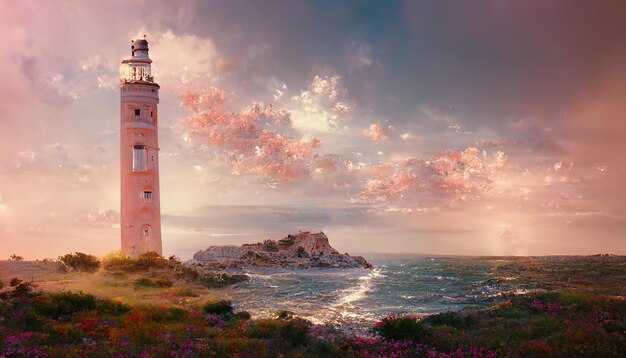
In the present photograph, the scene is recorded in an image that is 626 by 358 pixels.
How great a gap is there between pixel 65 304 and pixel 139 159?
33481 millimetres

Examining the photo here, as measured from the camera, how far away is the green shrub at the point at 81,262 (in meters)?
42.4

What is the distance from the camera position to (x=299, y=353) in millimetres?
13805

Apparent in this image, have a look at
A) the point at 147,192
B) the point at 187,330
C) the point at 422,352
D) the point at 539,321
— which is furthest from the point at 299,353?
the point at 147,192

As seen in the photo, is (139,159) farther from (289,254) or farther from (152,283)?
(289,254)

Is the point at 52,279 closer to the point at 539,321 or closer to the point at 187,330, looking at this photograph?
the point at 187,330

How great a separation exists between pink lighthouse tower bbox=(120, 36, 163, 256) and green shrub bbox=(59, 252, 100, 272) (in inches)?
232

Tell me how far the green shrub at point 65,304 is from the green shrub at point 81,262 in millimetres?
23965

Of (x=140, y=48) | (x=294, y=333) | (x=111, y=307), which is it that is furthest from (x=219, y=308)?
(x=140, y=48)

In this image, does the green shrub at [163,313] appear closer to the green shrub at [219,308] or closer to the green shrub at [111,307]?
the green shrub at [111,307]

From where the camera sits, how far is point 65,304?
63.6ft

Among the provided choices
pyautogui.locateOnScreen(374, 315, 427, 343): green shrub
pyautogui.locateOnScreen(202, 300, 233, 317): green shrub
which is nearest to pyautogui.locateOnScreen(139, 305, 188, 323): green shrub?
pyautogui.locateOnScreen(202, 300, 233, 317): green shrub

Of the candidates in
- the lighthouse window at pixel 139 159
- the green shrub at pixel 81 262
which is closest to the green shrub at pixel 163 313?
the green shrub at pixel 81 262

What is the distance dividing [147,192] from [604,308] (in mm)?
44708

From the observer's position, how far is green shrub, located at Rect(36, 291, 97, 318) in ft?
61.1
